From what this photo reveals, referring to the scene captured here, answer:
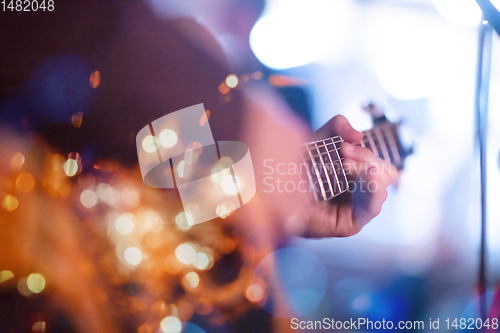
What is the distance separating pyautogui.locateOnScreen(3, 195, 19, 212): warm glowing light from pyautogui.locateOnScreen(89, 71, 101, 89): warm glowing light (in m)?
0.36

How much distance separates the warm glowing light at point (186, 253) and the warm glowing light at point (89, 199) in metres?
0.25

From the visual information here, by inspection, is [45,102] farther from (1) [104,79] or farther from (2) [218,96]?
(2) [218,96]

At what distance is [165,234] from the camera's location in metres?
0.78

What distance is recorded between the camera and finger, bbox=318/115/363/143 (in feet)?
2.53

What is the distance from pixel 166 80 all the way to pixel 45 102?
1.06ft

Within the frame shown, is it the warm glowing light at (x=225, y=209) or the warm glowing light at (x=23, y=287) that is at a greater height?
the warm glowing light at (x=225, y=209)

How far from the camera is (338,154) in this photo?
2.51 feet

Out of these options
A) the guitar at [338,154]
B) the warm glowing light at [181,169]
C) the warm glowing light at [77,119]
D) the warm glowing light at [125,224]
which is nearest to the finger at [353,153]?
the guitar at [338,154]

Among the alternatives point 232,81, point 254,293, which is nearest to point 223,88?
point 232,81

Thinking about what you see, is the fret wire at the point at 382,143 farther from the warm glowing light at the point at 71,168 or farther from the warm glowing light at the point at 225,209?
the warm glowing light at the point at 71,168

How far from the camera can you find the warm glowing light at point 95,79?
806 mm

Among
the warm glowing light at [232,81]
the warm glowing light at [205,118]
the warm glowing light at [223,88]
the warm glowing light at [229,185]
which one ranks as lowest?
the warm glowing light at [229,185]

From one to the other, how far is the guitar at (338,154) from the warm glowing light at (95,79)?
1.86ft

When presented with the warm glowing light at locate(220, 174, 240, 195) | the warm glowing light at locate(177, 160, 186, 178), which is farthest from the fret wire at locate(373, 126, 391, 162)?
the warm glowing light at locate(177, 160, 186, 178)
